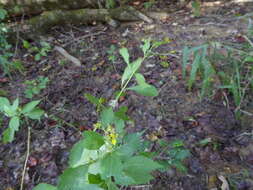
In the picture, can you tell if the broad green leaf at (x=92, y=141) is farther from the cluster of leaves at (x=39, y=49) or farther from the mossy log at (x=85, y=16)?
the mossy log at (x=85, y=16)

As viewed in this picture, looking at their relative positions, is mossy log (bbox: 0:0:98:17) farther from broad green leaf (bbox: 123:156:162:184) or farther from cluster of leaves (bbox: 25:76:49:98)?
broad green leaf (bbox: 123:156:162:184)

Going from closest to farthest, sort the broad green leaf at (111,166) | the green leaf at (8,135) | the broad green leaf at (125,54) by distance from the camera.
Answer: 1. the broad green leaf at (111,166)
2. the broad green leaf at (125,54)
3. the green leaf at (8,135)

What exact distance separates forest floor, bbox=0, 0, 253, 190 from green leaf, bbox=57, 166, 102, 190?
3.04 ft

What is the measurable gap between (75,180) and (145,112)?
56.0 inches

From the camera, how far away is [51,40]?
11.2 feet

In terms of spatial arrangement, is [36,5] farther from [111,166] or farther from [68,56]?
[111,166]

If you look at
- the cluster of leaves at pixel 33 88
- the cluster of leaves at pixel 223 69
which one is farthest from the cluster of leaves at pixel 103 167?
the cluster of leaves at pixel 33 88

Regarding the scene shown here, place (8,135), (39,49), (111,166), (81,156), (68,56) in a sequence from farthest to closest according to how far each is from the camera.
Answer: (39,49) < (68,56) < (8,135) < (81,156) < (111,166)

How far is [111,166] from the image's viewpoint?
63 cm

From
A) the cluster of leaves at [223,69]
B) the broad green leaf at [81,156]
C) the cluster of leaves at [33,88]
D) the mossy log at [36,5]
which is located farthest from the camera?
the mossy log at [36,5]

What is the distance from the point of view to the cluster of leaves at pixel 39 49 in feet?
10.1

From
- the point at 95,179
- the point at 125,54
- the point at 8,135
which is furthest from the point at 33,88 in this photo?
the point at 95,179

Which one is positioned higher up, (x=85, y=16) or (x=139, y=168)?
(x=85, y=16)

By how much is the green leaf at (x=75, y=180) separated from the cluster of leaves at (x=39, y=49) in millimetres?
2623
